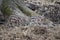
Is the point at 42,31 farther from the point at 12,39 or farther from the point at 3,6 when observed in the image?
the point at 3,6

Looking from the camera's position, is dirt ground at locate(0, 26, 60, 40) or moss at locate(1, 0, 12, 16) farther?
moss at locate(1, 0, 12, 16)

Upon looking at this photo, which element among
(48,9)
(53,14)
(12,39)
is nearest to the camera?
(12,39)

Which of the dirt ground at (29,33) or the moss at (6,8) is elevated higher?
the moss at (6,8)

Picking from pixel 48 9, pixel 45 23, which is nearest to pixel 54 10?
pixel 48 9

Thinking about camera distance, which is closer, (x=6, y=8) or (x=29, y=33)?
(x=29, y=33)

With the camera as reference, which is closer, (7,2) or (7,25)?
(7,25)

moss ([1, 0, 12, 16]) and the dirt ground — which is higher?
moss ([1, 0, 12, 16])

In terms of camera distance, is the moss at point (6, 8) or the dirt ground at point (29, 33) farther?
the moss at point (6, 8)

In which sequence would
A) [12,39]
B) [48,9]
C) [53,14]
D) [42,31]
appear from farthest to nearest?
[48,9], [53,14], [42,31], [12,39]

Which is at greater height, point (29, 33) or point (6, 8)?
point (6, 8)

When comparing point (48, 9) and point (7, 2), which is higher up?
point (7, 2)
